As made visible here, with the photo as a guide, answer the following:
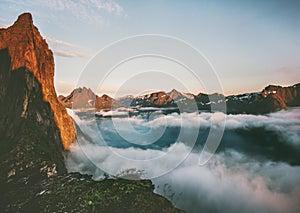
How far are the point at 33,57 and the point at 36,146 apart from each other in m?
60.2

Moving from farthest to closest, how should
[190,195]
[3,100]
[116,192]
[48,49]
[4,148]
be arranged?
[190,195]
[48,49]
[3,100]
[4,148]
[116,192]

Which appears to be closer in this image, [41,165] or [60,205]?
[60,205]

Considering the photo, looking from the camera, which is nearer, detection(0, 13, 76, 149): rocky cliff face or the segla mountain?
the segla mountain

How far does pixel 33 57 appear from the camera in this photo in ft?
439

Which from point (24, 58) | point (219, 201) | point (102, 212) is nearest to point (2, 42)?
point (24, 58)

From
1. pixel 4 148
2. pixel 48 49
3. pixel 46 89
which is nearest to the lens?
pixel 4 148

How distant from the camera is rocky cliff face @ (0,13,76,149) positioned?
12525 cm

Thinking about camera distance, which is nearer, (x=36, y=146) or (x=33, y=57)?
(x=36, y=146)

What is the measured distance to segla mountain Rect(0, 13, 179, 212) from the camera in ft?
232

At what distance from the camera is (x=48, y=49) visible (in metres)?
158

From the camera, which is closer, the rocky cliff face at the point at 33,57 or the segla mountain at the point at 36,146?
the segla mountain at the point at 36,146

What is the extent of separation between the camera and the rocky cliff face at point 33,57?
4931 inches

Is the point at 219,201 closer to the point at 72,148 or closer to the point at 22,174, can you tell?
the point at 72,148

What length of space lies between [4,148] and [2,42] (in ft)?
223
